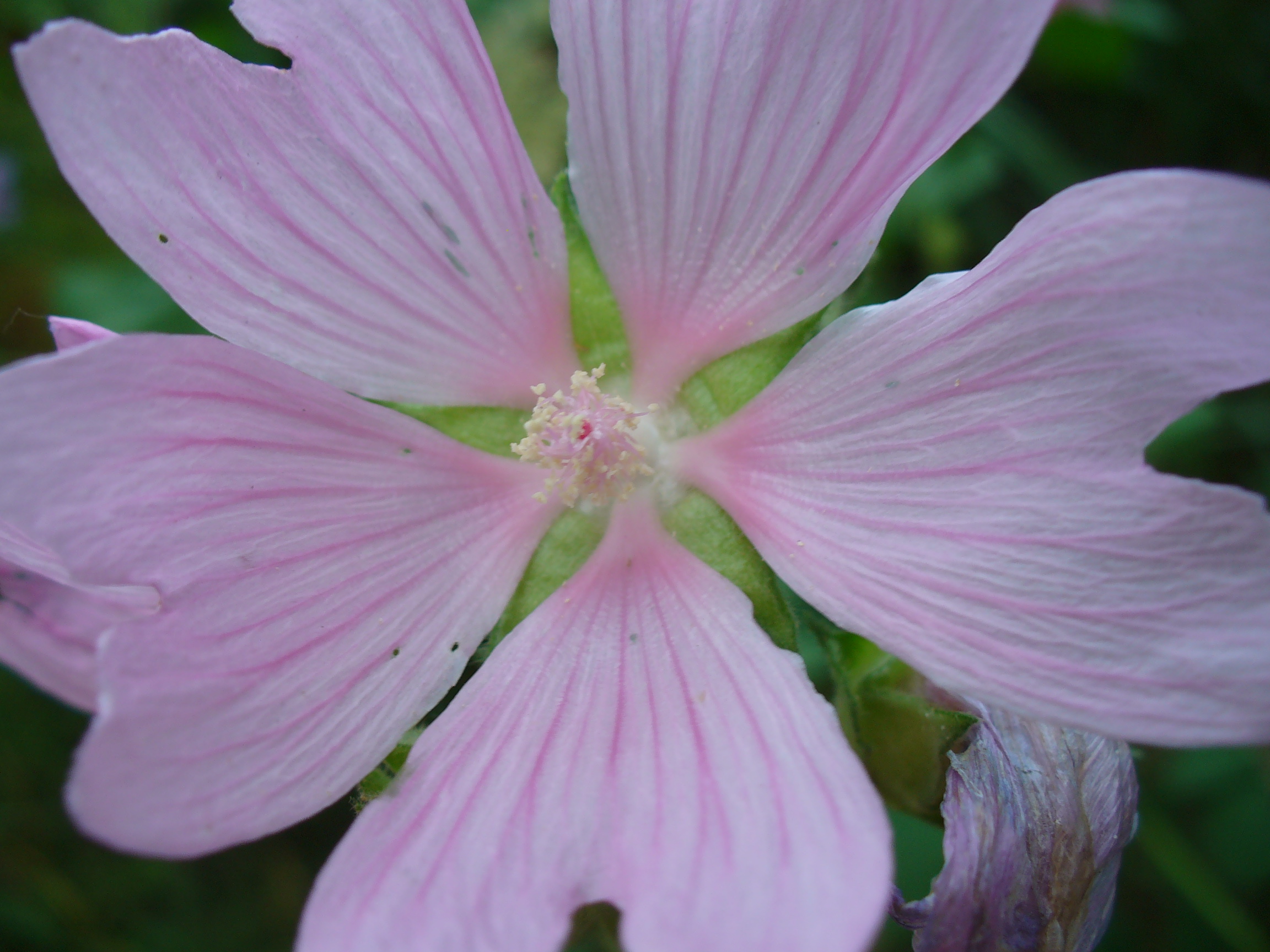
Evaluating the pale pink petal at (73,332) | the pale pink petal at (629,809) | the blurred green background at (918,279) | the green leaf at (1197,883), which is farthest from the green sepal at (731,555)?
the green leaf at (1197,883)

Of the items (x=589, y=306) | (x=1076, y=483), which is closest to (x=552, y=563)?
(x=589, y=306)

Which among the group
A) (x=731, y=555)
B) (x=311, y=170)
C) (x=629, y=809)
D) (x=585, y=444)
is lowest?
(x=629, y=809)

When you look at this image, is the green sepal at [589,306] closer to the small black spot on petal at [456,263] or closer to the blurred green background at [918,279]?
the small black spot on petal at [456,263]

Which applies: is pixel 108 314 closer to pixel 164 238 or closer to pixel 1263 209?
pixel 164 238

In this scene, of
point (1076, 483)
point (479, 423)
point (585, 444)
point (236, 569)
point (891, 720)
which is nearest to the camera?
point (1076, 483)

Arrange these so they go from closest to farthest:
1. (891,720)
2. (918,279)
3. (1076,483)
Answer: (1076,483), (891,720), (918,279)

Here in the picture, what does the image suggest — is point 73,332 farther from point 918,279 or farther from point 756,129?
point 918,279

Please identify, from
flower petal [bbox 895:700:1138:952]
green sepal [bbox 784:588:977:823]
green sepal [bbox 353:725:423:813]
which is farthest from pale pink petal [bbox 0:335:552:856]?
flower petal [bbox 895:700:1138:952]
